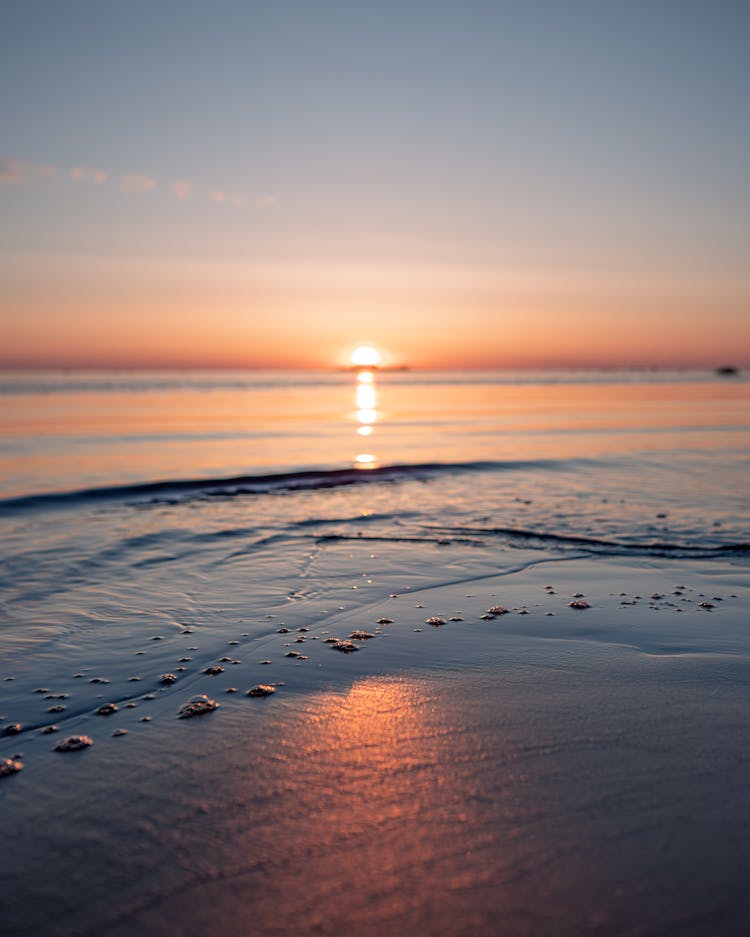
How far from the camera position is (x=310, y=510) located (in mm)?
11086

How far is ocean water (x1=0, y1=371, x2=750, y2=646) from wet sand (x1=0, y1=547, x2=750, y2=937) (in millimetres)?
1431

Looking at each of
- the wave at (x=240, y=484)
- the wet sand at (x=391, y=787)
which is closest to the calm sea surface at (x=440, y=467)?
the wave at (x=240, y=484)

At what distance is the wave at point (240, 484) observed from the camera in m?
11.9

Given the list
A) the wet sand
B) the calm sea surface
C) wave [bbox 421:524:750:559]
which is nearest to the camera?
the wet sand

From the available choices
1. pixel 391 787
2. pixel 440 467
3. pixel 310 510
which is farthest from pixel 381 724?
pixel 440 467

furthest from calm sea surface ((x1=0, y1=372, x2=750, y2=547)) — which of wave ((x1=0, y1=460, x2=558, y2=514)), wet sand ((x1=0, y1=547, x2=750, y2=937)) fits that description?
wet sand ((x1=0, y1=547, x2=750, y2=937))

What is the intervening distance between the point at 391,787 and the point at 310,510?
800cm

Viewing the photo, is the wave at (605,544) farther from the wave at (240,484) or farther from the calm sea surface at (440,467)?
the wave at (240,484)

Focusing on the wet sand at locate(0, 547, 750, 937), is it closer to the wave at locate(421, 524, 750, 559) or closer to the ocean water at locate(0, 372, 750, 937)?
the ocean water at locate(0, 372, 750, 937)

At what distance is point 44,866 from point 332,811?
1.16 m

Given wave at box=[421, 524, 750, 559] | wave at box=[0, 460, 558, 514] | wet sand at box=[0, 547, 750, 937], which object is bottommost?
wet sand at box=[0, 547, 750, 937]


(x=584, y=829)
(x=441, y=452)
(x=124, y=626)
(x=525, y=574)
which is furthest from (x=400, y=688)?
(x=441, y=452)

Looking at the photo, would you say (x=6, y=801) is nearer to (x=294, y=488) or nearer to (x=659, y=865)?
(x=659, y=865)

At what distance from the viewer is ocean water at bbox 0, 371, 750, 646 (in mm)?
6812
